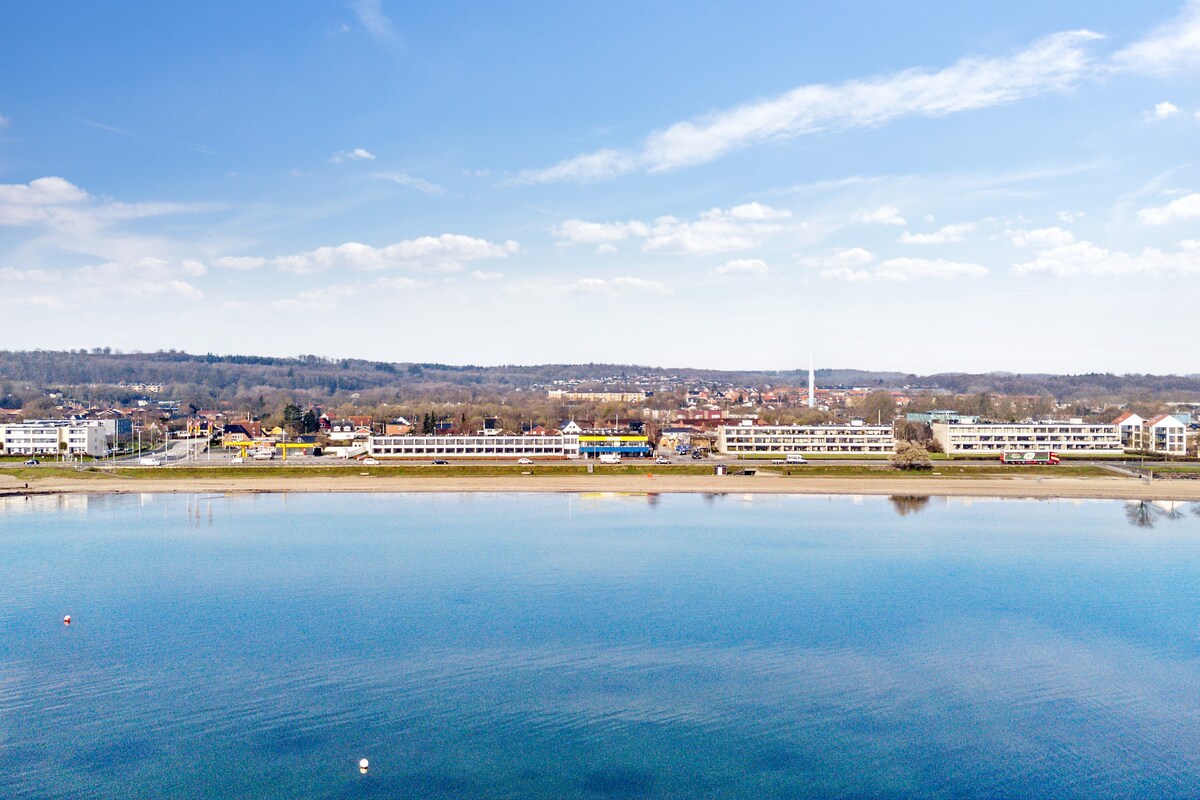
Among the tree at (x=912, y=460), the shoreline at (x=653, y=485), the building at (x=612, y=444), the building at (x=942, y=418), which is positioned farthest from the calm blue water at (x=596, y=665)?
the building at (x=942, y=418)

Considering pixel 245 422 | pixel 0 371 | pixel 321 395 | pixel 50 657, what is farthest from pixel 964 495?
pixel 0 371

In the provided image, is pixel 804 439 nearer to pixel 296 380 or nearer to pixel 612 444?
pixel 612 444

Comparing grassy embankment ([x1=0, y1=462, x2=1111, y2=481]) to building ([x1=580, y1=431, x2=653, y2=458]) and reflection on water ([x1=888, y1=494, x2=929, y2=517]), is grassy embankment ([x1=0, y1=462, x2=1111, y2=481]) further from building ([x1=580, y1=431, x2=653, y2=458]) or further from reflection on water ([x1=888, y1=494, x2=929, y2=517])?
reflection on water ([x1=888, y1=494, x2=929, y2=517])

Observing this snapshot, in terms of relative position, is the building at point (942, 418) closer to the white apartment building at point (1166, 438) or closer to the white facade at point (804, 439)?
the white facade at point (804, 439)

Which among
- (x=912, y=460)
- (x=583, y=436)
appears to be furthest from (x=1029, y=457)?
(x=583, y=436)

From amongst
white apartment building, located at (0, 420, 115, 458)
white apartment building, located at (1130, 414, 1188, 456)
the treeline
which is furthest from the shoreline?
the treeline

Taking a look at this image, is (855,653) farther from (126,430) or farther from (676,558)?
(126,430)
